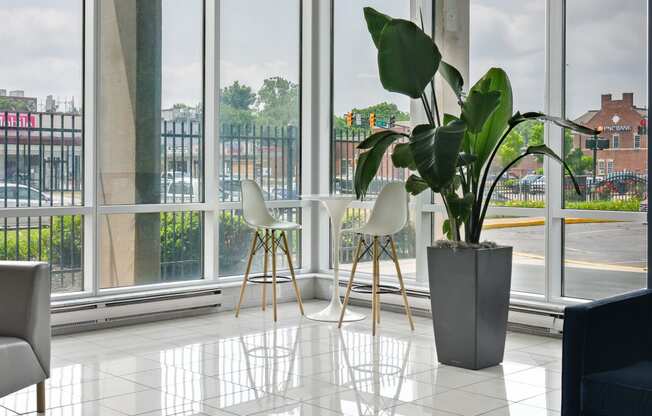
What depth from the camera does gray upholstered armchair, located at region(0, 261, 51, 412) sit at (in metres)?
3.88

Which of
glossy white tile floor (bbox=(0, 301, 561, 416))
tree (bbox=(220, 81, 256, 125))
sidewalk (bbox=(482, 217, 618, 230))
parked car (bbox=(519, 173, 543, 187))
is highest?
tree (bbox=(220, 81, 256, 125))

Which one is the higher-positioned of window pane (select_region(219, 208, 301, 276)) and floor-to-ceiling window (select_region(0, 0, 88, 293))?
floor-to-ceiling window (select_region(0, 0, 88, 293))

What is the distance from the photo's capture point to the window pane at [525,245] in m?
6.22

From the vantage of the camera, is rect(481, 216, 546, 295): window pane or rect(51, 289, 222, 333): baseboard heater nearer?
rect(51, 289, 222, 333): baseboard heater

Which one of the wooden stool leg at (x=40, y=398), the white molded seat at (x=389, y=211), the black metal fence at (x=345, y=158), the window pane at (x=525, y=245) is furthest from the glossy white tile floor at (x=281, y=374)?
the black metal fence at (x=345, y=158)

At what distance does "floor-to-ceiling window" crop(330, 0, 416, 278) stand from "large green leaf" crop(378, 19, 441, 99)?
2255 mm

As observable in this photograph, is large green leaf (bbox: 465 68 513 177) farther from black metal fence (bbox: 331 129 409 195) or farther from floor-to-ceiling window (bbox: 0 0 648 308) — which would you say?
black metal fence (bbox: 331 129 409 195)

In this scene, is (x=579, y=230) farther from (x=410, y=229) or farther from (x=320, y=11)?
(x=320, y=11)

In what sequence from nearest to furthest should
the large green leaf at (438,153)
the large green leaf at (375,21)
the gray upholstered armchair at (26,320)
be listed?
the gray upholstered armchair at (26,320)
the large green leaf at (438,153)
the large green leaf at (375,21)

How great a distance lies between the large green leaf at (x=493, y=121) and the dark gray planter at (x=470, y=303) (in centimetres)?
55

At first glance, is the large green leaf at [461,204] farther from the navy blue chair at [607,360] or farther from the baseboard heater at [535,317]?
the navy blue chair at [607,360]

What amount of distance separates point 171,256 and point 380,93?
7.70 ft

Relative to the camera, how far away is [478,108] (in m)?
4.85

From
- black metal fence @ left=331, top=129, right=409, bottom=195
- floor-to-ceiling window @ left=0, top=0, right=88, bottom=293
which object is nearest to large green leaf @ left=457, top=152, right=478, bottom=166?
black metal fence @ left=331, top=129, right=409, bottom=195
